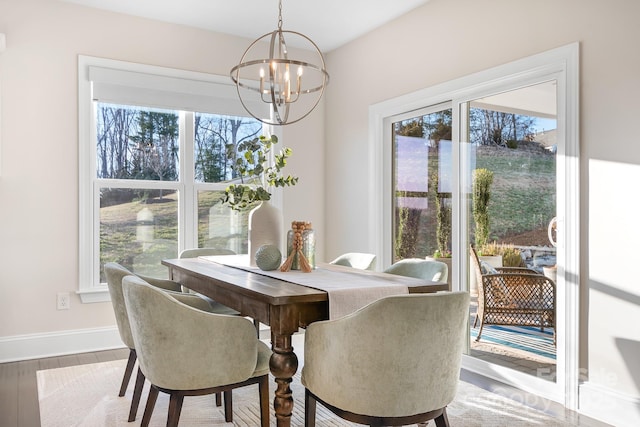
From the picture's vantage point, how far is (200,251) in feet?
11.8

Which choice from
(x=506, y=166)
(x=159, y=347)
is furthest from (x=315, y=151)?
(x=159, y=347)

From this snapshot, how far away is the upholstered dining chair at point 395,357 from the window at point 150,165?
9.30 feet

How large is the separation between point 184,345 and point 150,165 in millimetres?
2684

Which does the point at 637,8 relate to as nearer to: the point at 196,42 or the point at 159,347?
the point at 159,347

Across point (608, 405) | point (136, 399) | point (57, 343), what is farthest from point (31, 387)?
point (608, 405)

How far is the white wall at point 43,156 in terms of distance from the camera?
3.64 m

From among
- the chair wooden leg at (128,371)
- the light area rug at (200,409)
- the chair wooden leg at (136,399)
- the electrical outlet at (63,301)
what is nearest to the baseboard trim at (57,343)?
the electrical outlet at (63,301)

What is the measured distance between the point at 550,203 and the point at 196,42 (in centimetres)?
314

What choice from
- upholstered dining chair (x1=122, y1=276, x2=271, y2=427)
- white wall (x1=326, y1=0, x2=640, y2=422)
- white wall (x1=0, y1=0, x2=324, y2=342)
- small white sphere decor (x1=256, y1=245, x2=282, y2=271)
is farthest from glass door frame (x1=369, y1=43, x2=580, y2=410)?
white wall (x1=0, y1=0, x2=324, y2=342)

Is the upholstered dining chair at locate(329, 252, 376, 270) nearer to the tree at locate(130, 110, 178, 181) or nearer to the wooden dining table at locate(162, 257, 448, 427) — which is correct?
the wooden dining table at locate(162, 257, 448, 427)

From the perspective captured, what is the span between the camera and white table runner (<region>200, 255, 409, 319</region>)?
6.29ft

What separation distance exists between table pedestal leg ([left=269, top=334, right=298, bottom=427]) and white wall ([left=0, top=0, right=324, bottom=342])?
256cm

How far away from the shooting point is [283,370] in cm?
192

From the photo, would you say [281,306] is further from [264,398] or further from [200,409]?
[200,409]
